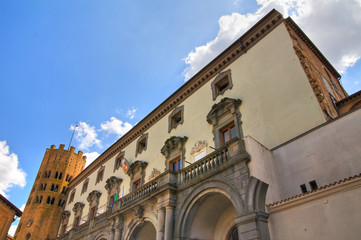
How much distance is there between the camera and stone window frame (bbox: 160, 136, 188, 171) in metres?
19.1

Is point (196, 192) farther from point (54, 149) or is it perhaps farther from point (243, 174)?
point (54, 149)

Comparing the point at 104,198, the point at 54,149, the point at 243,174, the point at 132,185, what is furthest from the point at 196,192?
the point at 54,149

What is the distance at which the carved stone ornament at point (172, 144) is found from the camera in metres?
19.3

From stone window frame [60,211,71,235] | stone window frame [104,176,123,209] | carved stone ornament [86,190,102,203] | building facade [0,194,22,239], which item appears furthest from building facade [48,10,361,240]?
building facade [0,194,22,239]

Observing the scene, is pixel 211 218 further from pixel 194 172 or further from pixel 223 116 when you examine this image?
pixel 223 116

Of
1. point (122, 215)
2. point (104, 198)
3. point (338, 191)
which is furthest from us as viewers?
point (104, 198)

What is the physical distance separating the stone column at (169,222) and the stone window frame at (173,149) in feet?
17.3

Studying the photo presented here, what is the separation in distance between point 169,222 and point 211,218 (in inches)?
87.7

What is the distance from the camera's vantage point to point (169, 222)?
13.1 m

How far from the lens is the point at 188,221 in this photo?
12828 mm

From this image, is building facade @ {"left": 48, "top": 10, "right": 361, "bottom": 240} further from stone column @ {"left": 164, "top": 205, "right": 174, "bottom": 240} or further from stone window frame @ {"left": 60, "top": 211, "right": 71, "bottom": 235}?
stone window frame @ {"left": 60, "top": 211, "right": 71, "bottom": 235}

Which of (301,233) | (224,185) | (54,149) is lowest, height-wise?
(301,233)

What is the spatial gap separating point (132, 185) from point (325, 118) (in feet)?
54.5

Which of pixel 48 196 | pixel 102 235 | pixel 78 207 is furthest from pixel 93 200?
pixel 48 196
